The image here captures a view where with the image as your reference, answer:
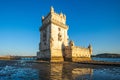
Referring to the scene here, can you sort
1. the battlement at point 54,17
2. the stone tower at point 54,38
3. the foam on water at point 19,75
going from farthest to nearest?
the battlement at point 54,17, the stone tower at point 54,38, the foam on water at point 19,75

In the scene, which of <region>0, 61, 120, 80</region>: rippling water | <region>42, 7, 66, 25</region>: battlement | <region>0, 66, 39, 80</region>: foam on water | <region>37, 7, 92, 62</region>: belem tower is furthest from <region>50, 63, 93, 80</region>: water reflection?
<region>42, 7, 66, 25</region>: battlement

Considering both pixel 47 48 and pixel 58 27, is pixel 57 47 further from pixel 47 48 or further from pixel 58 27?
pixel 58 27

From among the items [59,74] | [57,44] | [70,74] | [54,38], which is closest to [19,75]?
[59,74]

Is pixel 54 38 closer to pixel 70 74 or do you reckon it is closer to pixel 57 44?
pixel 57 44

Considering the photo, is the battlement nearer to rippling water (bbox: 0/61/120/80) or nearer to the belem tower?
the belem tower

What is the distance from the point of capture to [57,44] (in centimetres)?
5456

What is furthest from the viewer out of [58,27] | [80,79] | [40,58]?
→ [40,58]

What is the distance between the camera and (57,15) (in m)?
57.8

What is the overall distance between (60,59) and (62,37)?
337 inches

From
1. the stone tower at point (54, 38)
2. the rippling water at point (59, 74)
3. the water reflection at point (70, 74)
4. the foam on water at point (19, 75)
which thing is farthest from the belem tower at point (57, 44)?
the foam on water at point (19, 75)

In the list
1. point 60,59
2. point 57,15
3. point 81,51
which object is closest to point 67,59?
point 60,59

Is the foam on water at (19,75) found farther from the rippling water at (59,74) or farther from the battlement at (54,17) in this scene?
the battlement at (54,17)

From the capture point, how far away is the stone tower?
172ft

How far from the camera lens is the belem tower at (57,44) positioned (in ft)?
173
